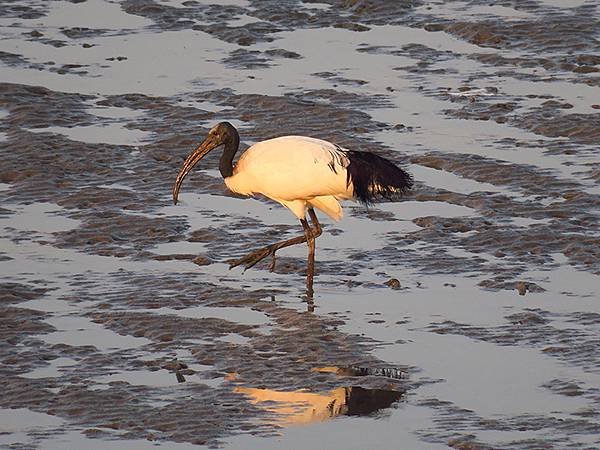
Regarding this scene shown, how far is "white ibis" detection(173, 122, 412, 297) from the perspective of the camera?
11.5m

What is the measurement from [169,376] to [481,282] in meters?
2.44

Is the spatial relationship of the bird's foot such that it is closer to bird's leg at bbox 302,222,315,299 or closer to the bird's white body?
bird's leg at bbox 302,222,315,299

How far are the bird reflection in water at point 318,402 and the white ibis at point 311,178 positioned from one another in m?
2.07

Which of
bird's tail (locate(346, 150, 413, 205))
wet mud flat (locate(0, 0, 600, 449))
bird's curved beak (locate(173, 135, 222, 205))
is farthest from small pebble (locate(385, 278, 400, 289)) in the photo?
bird's curved beak (locate(173, 135, 222, 205))

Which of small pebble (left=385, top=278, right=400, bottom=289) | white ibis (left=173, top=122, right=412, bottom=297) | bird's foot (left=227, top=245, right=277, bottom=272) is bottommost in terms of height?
small pebble (left=385, top=278, right=400, bottom=289)

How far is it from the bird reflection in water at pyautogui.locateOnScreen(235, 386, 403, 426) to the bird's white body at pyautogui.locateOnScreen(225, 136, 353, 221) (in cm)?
242

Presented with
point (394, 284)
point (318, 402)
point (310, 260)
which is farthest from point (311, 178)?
point (318, 402)

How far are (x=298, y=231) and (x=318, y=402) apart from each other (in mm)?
3355

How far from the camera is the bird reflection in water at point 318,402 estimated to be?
8945mm

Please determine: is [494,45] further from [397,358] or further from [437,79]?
[397,358]

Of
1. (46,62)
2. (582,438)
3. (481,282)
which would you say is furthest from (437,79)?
(582,438)

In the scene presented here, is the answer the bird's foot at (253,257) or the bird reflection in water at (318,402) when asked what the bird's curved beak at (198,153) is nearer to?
the bird's foot at (253,257)

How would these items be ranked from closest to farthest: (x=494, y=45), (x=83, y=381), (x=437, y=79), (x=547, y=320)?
1. (x=83, y=381)
2. (x=547, y=320)
3. (x=437, y=79)
4. (x=494, y=45)

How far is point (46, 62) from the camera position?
16.7 metres
